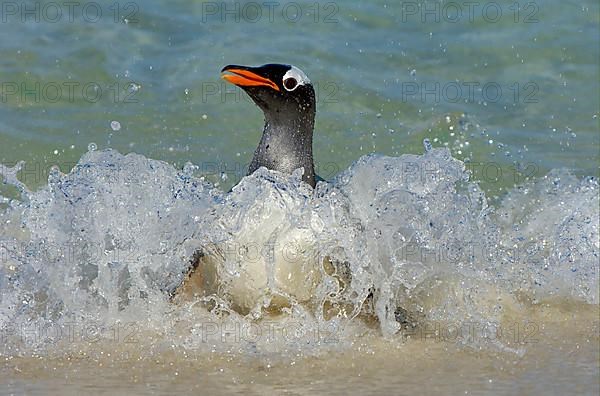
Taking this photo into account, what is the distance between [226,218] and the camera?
4.93m

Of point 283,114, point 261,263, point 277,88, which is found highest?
point 277,88

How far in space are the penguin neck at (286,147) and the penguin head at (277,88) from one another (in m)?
0.03

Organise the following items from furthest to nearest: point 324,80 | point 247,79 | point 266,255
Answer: point 324,80 < point 247,79 < point 266,255

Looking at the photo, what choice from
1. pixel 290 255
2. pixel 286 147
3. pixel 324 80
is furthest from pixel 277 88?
pixel 324 80

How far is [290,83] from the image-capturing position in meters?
5.18

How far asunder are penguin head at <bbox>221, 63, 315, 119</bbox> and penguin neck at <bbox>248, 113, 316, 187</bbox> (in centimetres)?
3

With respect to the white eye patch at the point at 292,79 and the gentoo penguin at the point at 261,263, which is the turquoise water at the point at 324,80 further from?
the gentoo penguin at the point at 261,263

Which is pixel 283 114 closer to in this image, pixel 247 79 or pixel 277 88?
pixel 277 88

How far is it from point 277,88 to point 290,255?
780mm

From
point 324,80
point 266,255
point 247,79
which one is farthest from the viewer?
point 324,80

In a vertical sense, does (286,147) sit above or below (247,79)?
below

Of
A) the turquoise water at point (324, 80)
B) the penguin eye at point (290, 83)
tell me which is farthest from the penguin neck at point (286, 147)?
the turquoise water at point (324, 80)

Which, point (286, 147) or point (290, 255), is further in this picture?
point (286, 147)

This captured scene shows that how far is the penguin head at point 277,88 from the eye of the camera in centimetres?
514
